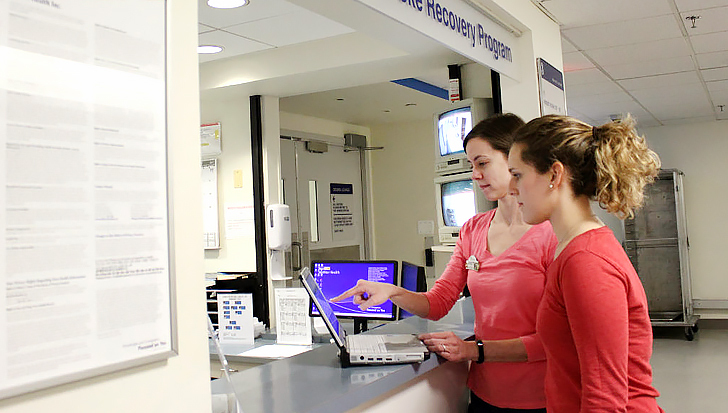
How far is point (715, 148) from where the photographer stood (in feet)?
29.8

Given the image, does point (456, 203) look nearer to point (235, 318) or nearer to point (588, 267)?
point (235, 318)

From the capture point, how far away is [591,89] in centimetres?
644

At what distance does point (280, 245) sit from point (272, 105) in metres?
1.22

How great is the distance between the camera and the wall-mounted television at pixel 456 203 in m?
4.09

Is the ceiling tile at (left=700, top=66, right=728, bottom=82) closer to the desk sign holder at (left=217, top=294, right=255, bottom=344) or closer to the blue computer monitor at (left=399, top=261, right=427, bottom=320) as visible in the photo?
the blue computer monitor at (left=399, top=261, right=427, bottom=320)

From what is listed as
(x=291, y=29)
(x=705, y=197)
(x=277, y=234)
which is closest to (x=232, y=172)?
(x=277, y=234)

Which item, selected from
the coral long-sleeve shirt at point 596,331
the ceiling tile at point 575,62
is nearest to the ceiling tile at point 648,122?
the ceiling tile at point 575,62

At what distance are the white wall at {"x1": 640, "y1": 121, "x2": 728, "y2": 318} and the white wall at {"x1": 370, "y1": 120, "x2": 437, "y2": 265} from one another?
405cm

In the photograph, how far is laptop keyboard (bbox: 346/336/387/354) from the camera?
186 cm

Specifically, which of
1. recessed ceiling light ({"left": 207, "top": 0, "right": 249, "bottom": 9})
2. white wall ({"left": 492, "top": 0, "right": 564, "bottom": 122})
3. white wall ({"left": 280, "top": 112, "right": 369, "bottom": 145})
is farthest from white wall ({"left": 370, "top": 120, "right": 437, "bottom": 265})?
recessed ceiling light ({"left": 207, "top": 0, "right": 249, "bottom": 9})

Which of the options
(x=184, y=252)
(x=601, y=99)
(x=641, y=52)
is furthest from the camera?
(x=601, y=99)

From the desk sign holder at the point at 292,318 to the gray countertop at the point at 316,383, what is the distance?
4.88 ft

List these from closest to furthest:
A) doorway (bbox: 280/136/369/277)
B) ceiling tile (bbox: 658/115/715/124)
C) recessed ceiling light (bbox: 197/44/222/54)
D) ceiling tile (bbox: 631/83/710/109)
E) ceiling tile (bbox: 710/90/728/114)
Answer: recessed ceiling light (bbox: 197/44/222/54) → ceiling tile (bbox: 631/83/710/109) → doorway (bbox: 280/136/369/277) → ceiling tile (bbox: 710/90/728/114) → ceiling tile (bbox: 658/115/715/124)

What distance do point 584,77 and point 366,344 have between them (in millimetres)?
4741
